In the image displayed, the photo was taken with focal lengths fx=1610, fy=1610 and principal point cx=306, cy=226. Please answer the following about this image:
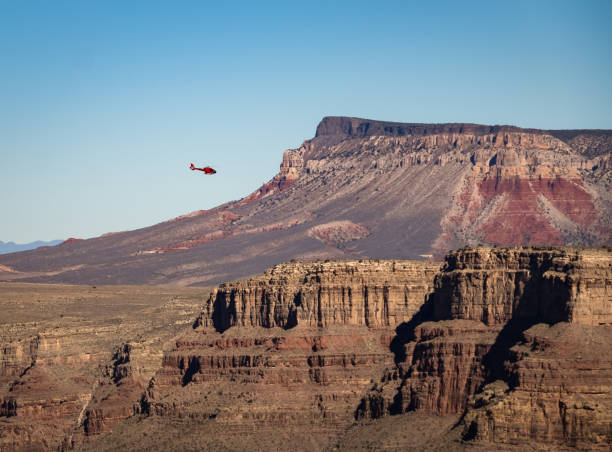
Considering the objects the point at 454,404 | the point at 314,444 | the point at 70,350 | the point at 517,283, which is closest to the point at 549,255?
the point at 517,283

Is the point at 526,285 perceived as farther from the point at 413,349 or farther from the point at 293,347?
the point at 293,347

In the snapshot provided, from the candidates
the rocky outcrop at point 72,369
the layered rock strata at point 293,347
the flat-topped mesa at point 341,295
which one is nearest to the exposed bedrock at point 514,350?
the flat-topped mesa at point 341,295

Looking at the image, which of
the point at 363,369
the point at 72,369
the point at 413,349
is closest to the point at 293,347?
the point at 363,369

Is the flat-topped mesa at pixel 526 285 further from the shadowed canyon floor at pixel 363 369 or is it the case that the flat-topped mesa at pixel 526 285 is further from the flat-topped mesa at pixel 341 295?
the flat-topped mesa at pixel 341 295

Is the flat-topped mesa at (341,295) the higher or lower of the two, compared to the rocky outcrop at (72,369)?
higher

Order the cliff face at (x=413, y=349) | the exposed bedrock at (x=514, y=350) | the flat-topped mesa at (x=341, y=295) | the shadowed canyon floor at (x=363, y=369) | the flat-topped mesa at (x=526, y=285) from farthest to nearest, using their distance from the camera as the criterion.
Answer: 1. the flat-topped mesa at (x=341, y=295)
2. the flat-topped mesa at (x=526, y=285)
3. the shadowed canyon floor at (x=363, y=369)
4. the cliff face at (x=413, y=349)
5. the exposed bedrock at (x=514, y=350)

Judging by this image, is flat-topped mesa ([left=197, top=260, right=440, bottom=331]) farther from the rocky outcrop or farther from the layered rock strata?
the rocky outcrop

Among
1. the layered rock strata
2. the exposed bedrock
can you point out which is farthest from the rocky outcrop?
the exposed bedrock
